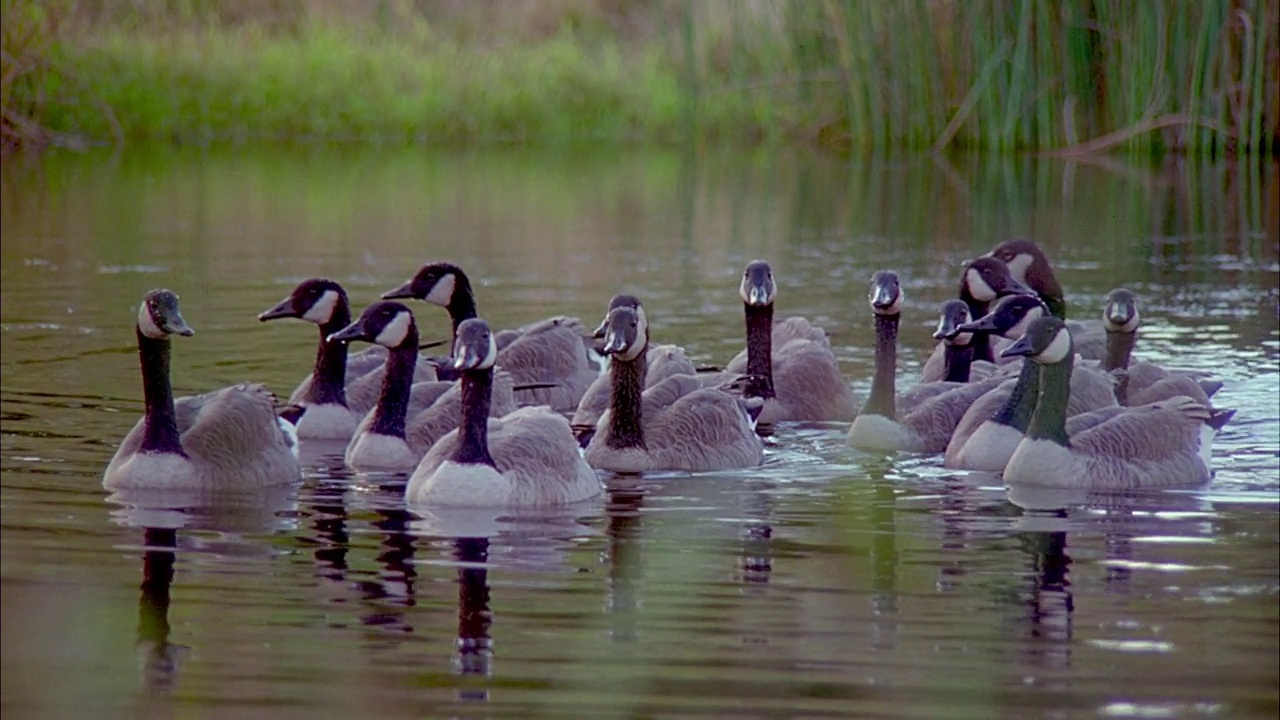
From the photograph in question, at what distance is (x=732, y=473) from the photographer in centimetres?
1078

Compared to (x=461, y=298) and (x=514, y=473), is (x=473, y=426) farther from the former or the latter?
(x=461, y=298)

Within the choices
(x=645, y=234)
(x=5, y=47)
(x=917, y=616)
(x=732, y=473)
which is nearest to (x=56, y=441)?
(x=732, y=473)

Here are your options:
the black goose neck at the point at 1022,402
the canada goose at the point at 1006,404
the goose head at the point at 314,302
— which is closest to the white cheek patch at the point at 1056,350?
the canada goose at the point at 1006,404

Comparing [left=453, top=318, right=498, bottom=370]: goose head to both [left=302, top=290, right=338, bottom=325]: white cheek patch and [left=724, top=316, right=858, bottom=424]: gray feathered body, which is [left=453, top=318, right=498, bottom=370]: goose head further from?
[left=724, top=316, right=858, bottom=424]: gray feathered body

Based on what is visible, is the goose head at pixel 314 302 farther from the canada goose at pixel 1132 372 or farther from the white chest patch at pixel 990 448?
the canada goose at pixel 1132 372

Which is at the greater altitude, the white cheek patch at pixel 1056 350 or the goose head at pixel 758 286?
the goose head at pixel 758 286

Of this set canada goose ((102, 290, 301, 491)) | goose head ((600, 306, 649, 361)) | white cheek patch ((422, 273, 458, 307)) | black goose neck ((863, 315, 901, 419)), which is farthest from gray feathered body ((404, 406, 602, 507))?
white cheek patch ((422, 273, 458, 307))

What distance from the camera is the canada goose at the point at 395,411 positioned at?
10.8 metres

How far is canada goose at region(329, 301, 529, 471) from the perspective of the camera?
10805mm

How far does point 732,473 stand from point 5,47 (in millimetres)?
19224

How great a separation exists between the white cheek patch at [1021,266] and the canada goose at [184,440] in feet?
16.5

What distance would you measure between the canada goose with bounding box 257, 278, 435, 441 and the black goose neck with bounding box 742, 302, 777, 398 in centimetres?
186

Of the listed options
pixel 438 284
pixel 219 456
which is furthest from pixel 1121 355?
pixel 219 456

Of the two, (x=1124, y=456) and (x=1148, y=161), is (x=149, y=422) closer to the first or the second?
(x=1124, y=456)
